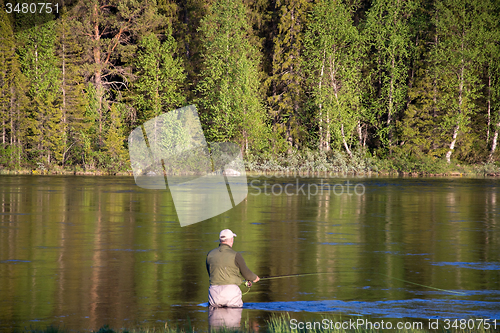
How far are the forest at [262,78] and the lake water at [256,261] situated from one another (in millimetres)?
31442

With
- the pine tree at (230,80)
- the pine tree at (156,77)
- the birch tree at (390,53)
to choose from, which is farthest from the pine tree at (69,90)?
→ the birch tree at (390,53)

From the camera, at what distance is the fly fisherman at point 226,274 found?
1098 centimetres

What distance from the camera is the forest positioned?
205 ft

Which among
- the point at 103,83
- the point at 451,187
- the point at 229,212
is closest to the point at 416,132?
the point at 451,187

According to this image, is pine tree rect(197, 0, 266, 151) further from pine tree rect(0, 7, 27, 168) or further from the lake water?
the lake water

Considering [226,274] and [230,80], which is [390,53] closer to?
[230,80]

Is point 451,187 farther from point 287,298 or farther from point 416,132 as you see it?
point 287,298

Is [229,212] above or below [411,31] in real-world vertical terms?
below

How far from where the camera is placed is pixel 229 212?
29391 millimetres

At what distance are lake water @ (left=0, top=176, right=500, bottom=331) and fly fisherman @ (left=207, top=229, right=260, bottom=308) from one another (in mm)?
424

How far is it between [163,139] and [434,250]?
1960 inches

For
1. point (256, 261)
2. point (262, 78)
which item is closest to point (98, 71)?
point (262, 78)

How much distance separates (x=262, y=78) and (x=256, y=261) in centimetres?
5557

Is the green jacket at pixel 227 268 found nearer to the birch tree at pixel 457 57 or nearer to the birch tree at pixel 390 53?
the birch tree at pixel 457 57
